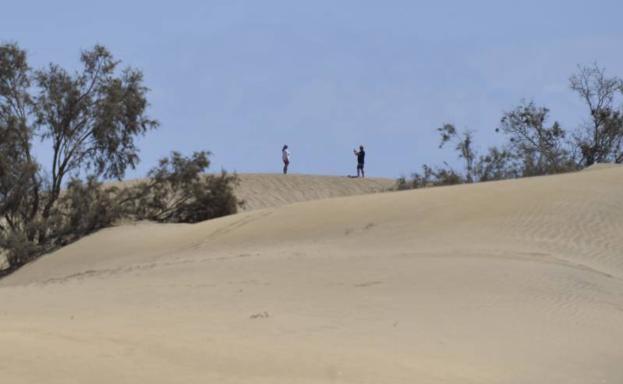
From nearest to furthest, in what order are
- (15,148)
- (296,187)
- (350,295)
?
(350,295), (15,148), (296,187)

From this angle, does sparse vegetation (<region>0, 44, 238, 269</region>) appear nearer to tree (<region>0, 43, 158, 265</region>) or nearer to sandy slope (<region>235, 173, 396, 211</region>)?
tree (<region>0, 43, 158, 265</region>)

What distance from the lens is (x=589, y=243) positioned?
17922 mm

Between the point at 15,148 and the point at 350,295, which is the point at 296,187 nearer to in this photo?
the point at 15,148

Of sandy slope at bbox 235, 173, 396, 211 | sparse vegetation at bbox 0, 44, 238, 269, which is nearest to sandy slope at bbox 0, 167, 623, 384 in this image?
sparse vegetation at bbox 0, 44, 238, 269

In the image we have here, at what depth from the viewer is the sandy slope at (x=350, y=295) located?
27.9 ft

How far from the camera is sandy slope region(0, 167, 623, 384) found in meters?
8.49

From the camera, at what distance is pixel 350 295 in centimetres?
1362

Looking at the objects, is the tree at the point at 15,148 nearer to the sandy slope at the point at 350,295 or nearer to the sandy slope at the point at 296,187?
the sandy slope at the point at 350,295

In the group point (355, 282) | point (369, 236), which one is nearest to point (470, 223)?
point (369, 236)

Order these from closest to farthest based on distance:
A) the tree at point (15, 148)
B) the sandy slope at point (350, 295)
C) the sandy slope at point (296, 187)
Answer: the sandy slope at point (350, 295), the tree at point (15, 148), the sandy slope at point (296, 187)

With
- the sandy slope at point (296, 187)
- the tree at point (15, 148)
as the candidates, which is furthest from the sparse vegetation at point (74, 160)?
the sandy slope at point (296, 187)

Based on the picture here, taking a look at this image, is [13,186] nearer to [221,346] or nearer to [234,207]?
[234,207]

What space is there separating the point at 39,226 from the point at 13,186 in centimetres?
135

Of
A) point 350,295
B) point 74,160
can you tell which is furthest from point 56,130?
point 350,295
